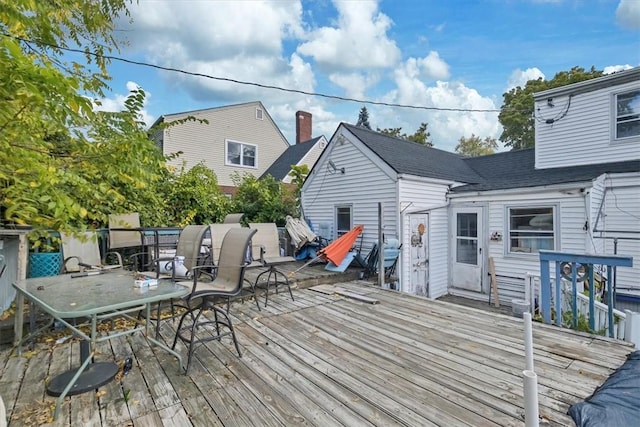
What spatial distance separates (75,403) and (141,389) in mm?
404

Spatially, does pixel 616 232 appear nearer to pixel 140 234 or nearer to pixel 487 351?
pixel 487 351

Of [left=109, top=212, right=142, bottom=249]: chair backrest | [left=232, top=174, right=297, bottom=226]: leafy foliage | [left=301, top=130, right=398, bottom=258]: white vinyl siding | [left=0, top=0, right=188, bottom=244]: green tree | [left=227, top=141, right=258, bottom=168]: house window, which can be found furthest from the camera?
[left=227, top=141, right=258, bottom=168]: house window

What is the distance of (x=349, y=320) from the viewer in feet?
13.1

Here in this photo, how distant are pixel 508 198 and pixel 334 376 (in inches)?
265

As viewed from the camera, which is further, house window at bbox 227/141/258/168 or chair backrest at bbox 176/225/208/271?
house window at bbox 227/141/258/168

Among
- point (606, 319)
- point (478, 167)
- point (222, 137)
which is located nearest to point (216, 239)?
point (606, 319)

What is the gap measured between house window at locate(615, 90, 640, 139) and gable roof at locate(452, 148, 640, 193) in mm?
794

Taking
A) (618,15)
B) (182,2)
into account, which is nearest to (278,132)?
(182,2)

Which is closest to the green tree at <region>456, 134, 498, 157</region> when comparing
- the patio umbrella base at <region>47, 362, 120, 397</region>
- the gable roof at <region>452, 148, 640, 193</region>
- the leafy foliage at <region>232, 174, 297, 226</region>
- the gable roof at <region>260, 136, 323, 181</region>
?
the gable roof at <region>260, 136, 323, 181</region>

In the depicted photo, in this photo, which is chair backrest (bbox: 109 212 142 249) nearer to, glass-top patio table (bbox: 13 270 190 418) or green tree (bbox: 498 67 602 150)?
glass-top patio table (bbox: 13 270 190 418)

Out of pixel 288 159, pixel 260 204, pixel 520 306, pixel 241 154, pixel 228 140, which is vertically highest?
pixel 228 140

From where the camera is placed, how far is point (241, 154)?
15148 millimetres

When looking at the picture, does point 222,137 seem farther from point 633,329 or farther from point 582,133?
point 633,329

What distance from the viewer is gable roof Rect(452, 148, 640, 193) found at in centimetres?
707
